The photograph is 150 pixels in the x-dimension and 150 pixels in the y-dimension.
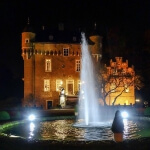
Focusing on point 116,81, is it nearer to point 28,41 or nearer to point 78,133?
point 28,41

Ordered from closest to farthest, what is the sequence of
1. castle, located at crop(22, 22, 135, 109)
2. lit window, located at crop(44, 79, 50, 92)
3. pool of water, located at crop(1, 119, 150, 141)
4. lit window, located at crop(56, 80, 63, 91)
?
pool of water, located at crop(1, 119, 150, 141)
castle, located at crop(22, 22, 135, 109)
lit window, located at crop(44, 79, 50, 92)
lit window, located at crop(56, 80, 63, 91)

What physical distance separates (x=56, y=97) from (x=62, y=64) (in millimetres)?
4975

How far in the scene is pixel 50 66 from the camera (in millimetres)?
57281

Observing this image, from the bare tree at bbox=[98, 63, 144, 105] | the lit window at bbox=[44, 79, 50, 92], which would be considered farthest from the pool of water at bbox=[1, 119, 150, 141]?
the lit window at bbox=[44, 79, 50, 92]

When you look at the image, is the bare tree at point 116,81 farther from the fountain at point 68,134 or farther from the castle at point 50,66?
the fountain at point 68,134

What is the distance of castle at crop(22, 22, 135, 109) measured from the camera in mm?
56562

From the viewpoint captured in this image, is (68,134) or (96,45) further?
(96,45)

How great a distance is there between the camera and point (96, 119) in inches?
1191

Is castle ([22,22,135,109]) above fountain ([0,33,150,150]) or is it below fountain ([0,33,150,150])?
above

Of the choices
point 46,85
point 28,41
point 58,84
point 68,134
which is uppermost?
point 28,41

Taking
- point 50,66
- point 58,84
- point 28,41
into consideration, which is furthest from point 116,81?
point 28,41

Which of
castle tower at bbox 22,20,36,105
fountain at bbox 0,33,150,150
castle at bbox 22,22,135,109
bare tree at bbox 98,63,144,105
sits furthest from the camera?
castle at bbox 22,22,135,109

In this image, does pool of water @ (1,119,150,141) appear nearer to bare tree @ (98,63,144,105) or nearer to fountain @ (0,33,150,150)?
fountain @ (0,33,150,150)

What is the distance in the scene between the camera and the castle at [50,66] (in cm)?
5656
